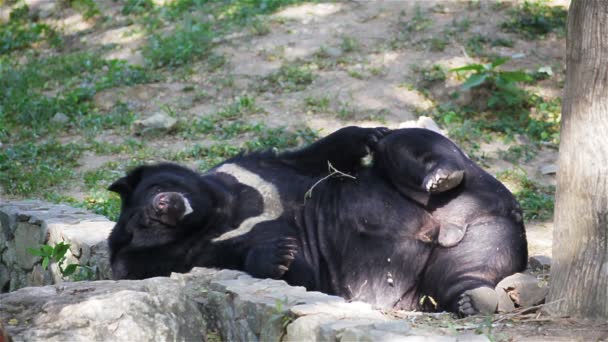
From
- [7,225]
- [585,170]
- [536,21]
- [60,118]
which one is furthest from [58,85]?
[585,170]

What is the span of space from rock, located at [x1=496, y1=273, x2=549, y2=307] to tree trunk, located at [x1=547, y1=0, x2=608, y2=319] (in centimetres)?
27

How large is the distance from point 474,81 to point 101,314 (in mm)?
5602

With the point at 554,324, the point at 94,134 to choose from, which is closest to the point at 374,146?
the point at 554,324

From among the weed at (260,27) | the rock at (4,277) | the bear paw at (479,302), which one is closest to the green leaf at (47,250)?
the rock at (4,277)

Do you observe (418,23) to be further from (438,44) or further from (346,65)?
(346,65)

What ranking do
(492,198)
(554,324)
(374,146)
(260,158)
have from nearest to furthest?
(554,324)
(492,198)
(374,146)
(260,158)

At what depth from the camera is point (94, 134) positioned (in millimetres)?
8844

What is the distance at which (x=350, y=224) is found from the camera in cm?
486

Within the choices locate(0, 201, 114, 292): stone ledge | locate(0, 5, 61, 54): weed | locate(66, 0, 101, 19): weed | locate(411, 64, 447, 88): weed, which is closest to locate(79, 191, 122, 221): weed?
locate(0, 201, 114, 292): stone ledge

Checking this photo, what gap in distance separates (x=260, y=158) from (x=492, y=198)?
1.40 m

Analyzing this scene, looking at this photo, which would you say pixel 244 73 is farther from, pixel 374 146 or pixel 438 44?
pixel 374 146

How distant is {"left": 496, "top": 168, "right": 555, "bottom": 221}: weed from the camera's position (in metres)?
6.82

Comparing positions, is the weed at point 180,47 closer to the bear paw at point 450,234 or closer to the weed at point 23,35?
the weed at point 23,35

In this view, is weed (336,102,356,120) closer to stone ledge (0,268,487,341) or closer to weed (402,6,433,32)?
weed (402,6,433,32)
